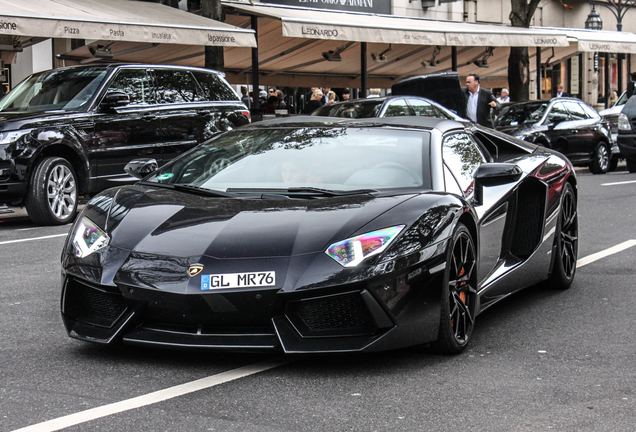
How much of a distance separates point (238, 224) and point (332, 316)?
0.65m

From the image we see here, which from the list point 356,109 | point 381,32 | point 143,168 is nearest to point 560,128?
point 381,32

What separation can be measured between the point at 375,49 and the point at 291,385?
2142cm

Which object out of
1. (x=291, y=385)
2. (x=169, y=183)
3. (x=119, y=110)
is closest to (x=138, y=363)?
(x=291, y=385)

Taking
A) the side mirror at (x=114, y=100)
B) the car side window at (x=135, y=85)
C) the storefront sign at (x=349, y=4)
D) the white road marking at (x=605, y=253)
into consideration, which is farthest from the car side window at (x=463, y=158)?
the storefront sign at (x=349, y=4)

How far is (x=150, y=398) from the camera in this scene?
13.1 ft

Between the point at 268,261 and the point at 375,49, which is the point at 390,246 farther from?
the point at 375,49

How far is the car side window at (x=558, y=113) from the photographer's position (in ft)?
63.0

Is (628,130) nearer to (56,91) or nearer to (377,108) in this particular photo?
(377,108)

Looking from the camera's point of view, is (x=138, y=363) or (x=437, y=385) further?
(x=138, y=363)

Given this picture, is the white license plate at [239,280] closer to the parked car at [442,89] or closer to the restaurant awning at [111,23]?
the restaurant awning at [111,23]

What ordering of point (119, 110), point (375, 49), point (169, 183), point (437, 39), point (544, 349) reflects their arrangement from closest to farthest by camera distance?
point (544, 349)
point (169, 183)
point (119, 110)
point (437, 39)
point (375, 49)

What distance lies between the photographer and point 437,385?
4266mm

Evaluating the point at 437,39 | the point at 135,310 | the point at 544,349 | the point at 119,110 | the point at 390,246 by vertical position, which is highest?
the point at 437,39

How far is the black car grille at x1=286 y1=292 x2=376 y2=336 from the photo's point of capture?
4.27 meters
